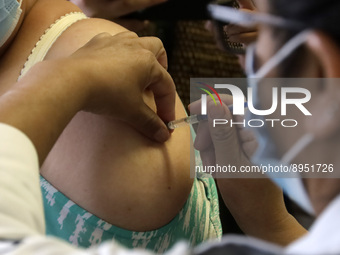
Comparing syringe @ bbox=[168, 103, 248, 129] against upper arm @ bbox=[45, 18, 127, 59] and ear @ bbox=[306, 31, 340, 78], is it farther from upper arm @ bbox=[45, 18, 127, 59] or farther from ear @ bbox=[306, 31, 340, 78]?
ear @ bbox=[306, 31, 340, 78]

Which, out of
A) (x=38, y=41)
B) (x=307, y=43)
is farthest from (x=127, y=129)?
(x=307, y=43)

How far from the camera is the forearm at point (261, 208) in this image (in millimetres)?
878

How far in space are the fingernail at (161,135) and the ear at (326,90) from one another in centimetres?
39

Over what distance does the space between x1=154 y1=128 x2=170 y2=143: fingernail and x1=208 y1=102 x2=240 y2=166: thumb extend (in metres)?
0.08

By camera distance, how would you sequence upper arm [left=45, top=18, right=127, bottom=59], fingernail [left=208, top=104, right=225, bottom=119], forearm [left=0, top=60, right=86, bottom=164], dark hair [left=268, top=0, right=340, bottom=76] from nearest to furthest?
dark hair [left=268, top=0, right=340, bottom=76], forearm [left=0, top=60, right=86, bottom=164], fingernail [left=208, top=104, right=225, bottom=119], upper arm [left=45, top=18, right=127, bottom=59]

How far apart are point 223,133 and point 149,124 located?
0.12 meters

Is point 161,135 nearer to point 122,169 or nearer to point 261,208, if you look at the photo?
point 122,169

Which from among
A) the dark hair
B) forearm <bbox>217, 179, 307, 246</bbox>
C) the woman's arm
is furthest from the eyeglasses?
forearm <bbox>217, 179, 307, 246</bbox>

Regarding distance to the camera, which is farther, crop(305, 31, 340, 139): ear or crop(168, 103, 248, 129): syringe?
crop(168, 103, 248, 129): syringe

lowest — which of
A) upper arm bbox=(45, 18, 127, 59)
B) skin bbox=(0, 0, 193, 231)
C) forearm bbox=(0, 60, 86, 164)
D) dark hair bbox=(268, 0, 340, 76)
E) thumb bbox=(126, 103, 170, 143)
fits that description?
skin bbox=(0, 0, 193, 231)

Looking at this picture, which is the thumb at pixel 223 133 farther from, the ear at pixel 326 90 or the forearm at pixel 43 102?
the ear at pixel 326 90

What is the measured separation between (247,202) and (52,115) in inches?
15.6

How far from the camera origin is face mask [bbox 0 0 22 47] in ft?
2.75

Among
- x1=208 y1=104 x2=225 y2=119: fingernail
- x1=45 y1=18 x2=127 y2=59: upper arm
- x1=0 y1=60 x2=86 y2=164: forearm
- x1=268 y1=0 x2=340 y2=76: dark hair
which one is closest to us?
x1=268 y1=0 x2=340 y2=76: dark hair
